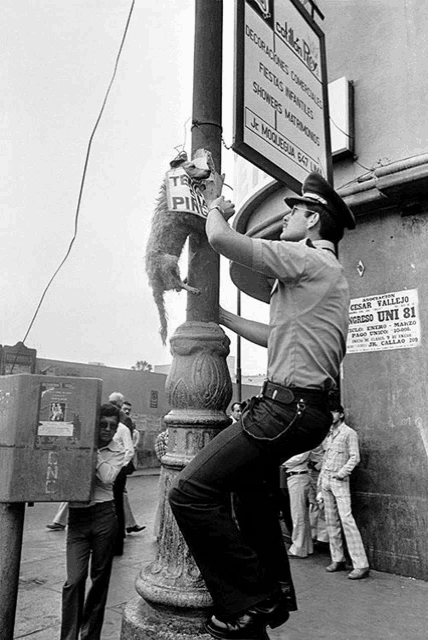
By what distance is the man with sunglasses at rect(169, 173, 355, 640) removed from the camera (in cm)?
217

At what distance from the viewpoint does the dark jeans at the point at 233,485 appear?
216cm

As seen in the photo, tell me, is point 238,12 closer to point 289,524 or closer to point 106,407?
point 106,407

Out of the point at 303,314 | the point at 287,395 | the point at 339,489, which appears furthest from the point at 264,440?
the point at 339,489

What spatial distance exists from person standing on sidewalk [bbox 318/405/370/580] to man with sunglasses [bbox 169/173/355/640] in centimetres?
348

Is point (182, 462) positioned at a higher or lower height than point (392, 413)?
lower

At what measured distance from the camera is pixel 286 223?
2.71 metres

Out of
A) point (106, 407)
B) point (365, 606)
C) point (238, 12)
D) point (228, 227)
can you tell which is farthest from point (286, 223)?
point (365, 606)

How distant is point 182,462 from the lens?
2725 millimetres

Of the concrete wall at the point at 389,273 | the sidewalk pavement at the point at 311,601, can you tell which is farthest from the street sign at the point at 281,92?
the sidewalk pavement at the point at 311,601

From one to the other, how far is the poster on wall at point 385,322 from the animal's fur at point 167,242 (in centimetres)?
354

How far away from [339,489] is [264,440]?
414cm

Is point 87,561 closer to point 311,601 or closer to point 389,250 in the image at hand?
point 311,601

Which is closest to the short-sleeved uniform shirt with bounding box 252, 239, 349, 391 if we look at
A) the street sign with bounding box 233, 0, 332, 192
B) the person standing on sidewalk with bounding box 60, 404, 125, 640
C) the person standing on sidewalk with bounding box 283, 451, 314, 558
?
the street sign with bounding box 233, 0, 332, 192

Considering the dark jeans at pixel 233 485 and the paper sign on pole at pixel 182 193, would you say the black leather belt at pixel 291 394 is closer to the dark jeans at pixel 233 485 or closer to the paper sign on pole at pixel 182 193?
the dark jeans at pixel 233 485
